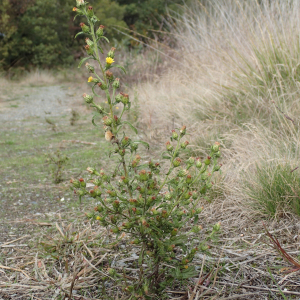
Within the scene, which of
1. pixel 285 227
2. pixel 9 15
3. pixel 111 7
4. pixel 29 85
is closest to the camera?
pixel 285 227

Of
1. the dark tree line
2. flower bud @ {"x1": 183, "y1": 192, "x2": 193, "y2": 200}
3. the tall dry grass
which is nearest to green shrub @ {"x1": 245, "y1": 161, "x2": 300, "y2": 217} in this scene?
the tall dry grass

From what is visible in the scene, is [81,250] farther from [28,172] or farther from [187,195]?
[28,172]

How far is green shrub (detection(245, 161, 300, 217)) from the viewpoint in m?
1.75

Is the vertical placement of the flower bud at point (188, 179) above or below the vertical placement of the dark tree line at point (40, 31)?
above

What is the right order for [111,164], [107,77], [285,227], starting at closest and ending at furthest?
[107,77] → [285,227] → [111,164]

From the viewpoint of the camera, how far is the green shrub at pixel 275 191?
5.74 feet

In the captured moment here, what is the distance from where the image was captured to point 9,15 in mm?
14344

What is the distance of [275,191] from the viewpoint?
1.78 metres


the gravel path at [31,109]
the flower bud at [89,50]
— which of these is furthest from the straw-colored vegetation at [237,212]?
the gravel path at [31,109]

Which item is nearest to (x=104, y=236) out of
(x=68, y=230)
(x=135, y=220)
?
(x=68, y=230)

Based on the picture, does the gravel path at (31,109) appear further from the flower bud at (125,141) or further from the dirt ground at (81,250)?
the flower bud at (125,141)

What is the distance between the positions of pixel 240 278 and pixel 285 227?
42 centimetres

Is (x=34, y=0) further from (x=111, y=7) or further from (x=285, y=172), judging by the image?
(x=285, y=172)

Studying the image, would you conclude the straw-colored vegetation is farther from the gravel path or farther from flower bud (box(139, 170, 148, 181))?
the gravel path
